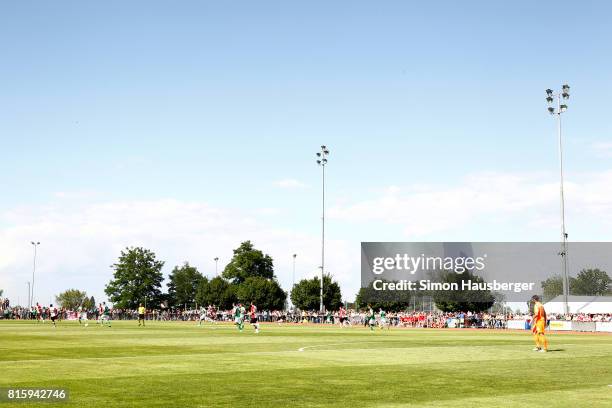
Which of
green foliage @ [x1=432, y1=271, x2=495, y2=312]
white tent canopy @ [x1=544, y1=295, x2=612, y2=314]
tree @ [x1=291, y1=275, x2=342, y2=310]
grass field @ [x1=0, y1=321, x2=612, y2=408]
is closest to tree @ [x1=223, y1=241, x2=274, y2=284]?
tree @ [x1=291, y1=275, x2=342, y2=310]

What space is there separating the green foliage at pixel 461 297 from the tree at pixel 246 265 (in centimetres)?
4468

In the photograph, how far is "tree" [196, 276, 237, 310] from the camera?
152 m

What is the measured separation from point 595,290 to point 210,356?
187374 mm

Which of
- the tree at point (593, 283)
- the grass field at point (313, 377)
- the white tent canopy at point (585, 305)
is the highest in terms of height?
the tree at point (593, 283)

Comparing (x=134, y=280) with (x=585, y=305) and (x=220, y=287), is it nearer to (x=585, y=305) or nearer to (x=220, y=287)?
(x=220, y=287)

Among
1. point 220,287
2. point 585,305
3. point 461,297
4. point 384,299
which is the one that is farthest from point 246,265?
point 585,305

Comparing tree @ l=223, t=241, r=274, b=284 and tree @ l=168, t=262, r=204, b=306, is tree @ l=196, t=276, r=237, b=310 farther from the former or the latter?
tree @ l=168, t=262, r=204, b=306

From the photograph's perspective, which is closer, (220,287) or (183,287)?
(220,287)

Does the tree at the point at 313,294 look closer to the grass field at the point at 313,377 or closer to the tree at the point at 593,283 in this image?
the tree at the point at 593,283

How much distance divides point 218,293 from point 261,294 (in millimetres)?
16666

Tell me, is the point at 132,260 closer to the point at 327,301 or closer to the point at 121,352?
the point at 327,301

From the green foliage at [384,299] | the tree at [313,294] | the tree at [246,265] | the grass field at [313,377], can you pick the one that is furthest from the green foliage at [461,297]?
the grass field at [313,377]

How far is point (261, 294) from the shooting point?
465 feet

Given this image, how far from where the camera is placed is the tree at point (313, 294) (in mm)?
136125
